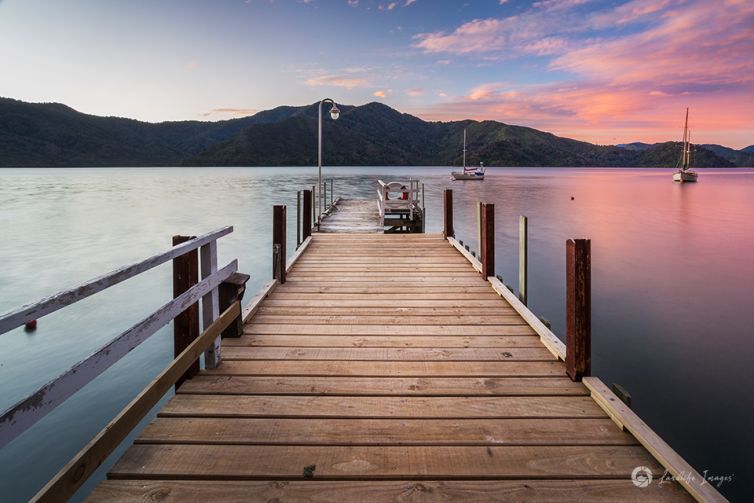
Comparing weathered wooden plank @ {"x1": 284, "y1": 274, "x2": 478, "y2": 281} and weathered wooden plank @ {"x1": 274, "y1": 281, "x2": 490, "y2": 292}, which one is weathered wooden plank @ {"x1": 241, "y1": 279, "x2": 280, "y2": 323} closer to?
weathered wooden plank @ {"x1": 274, "y1": 281, "x2": 490, "y2": 292}

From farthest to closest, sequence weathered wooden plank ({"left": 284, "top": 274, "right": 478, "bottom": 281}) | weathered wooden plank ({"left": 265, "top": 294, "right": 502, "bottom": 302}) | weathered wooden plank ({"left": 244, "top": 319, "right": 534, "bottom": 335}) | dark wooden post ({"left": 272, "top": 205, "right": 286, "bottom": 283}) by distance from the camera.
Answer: weathered wooden plank ({"left": 284, "top": 274, "right": 478, "bottom": 281}), dark wooden post ({"left": 272, "top": 205, "right": 286, "bottom": 283}), weathered wooden plank ({"left": 265, "top": 294, "right": 502, "bottom": 302}), weathered wooden plank ({"left": 244, "top": 319, "right": 534, "bottom": 335})

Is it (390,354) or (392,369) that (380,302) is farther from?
(392,369)

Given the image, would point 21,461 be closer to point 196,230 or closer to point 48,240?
point 48,240

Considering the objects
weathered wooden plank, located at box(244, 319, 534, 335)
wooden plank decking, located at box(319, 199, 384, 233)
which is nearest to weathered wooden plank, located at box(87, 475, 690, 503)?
weathered wooden plank, located at box(244, 319, 534, 335)

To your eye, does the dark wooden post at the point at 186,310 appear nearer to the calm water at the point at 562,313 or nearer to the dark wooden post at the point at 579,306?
the dark wooden post at the point at 579,306

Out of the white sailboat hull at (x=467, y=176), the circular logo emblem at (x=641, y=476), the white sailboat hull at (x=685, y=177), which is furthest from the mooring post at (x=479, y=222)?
the white sailboat hull at (x=685, y=177)

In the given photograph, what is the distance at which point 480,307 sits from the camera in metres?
6.04

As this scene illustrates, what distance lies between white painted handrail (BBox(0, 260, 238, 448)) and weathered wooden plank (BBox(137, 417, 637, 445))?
0.70 m

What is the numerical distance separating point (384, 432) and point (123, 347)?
1650 millimetres

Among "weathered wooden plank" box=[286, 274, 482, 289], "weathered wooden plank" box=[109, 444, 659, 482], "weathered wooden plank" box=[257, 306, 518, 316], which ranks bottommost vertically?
"weathered wooden plank" box=[109, 444, 659, 482]

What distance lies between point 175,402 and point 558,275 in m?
15.2

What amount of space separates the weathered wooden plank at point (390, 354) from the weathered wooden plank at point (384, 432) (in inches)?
44.5

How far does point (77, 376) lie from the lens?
86.0 inches

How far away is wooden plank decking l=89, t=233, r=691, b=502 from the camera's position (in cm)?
254
